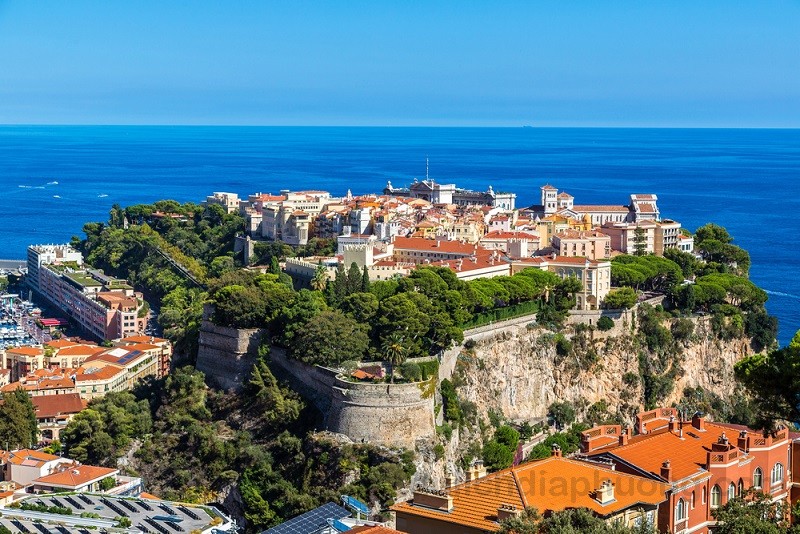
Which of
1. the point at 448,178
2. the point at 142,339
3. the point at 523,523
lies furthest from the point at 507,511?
the point at 448,178

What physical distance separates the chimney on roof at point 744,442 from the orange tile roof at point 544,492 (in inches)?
74.1

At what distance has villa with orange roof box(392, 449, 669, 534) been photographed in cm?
1461

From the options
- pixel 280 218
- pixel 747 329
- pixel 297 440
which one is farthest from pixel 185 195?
pixel 297 440

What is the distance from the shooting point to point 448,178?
103812 millimetres

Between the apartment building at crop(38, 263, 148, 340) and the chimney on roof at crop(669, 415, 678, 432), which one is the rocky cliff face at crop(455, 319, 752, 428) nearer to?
the chimney on roof at crop(669, 415, 678, 432)

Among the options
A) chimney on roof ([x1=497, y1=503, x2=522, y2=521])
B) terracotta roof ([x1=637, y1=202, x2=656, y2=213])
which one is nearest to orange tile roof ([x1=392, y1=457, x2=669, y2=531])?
chimney on roof ([x1=497, y1=503, x2=522, y2=521])

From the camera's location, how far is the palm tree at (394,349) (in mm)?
30484

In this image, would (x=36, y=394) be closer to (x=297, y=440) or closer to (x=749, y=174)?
(x=297, y=440)

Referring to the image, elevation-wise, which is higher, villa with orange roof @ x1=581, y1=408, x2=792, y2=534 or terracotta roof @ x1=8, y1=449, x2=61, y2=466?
villa with orange roof @ x1=581, y1=408, x2=792, y2=534

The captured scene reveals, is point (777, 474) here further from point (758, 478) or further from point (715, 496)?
point (715, 496)

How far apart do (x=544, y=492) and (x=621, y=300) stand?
74.7 ft

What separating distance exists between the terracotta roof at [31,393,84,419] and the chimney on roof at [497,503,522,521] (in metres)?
23.1

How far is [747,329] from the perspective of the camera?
3931 cm

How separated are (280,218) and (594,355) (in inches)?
657
